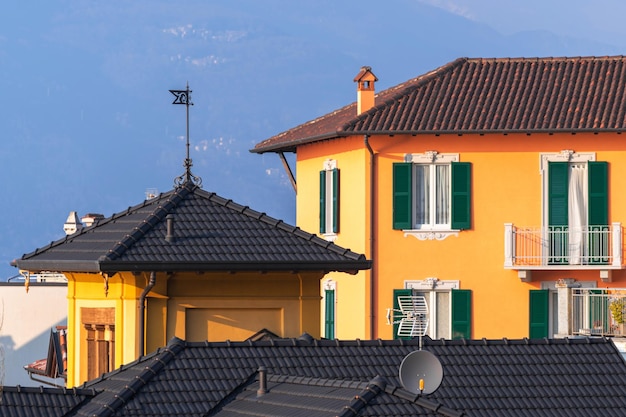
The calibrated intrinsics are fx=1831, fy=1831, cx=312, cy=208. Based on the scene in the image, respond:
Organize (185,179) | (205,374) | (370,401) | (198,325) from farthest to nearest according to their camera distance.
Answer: (185,179), (198,325), (205,374), (370,401)

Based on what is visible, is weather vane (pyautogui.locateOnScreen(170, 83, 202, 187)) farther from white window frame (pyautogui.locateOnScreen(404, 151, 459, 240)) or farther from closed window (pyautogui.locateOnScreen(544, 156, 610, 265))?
closed window (pyautogui.locateOnScreen(544, 156, 610, 265))

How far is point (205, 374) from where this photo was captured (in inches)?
720

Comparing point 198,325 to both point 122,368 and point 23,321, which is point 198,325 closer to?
point 122,368

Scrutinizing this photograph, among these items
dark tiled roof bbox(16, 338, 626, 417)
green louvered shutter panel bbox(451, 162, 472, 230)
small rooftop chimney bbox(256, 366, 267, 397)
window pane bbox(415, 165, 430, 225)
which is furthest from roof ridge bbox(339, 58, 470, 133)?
small rooftop chimney bbox(256, 366, 267, 397)

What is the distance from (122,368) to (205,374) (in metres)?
1.22

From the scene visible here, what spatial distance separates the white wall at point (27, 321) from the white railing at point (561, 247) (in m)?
17.6

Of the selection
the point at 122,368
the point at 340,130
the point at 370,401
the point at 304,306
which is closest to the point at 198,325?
the point at 304,306

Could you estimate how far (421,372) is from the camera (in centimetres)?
1731

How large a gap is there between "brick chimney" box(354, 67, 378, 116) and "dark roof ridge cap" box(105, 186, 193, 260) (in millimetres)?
16927

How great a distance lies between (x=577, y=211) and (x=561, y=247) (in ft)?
2.82

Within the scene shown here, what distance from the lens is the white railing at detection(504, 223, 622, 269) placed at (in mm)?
39562

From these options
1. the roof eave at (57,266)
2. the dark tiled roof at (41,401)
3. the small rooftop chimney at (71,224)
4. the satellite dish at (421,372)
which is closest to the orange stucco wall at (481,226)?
the roof eave at (57,266)

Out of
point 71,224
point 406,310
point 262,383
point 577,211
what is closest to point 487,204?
point 577,211

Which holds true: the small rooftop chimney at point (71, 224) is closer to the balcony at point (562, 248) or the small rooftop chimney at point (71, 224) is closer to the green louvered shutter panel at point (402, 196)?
the green louvered shutter panel at point (402, 196)
